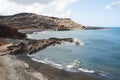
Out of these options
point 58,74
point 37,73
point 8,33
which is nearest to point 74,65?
point 58,74

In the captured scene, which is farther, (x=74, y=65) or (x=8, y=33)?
(x=8, y=33)

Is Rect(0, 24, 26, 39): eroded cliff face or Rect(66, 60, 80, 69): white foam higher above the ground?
Rect(0, 24, 26, 39): eroded cliff face

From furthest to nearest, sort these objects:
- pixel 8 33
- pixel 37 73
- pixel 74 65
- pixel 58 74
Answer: pixel 8 33 → pixel 74 65 → pixel 58 74 → pixel 37 73

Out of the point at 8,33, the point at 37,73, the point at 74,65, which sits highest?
the point at 8,33

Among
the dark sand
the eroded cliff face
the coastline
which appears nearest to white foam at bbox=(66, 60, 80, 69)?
the coastline

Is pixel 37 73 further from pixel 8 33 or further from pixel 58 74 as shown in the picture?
pixel 8 33

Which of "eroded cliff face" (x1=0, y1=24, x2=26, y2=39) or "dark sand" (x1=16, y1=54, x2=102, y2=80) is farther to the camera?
"eroded cliff face" (x1=0, y1=24, x2=26, y2=39)

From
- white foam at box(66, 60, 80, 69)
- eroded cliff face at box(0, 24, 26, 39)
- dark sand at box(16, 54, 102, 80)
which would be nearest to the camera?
dark sand at box(16, 54, 102, 80)

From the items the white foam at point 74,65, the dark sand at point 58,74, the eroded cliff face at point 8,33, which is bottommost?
the white foam at point 74,65

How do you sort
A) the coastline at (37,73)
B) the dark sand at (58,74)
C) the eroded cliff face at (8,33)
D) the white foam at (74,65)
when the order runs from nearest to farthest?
the coastline at (37,73), the dark sand at (58,74), the white foam at (74,65), the eroded cliff face at (8,33)

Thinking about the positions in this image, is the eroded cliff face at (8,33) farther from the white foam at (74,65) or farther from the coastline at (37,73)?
the coastline at (37,73)

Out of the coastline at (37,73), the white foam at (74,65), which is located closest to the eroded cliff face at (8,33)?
the white foam at (74,65)

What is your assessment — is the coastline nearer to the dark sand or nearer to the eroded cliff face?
the dark sand

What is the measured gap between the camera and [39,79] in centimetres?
2920
